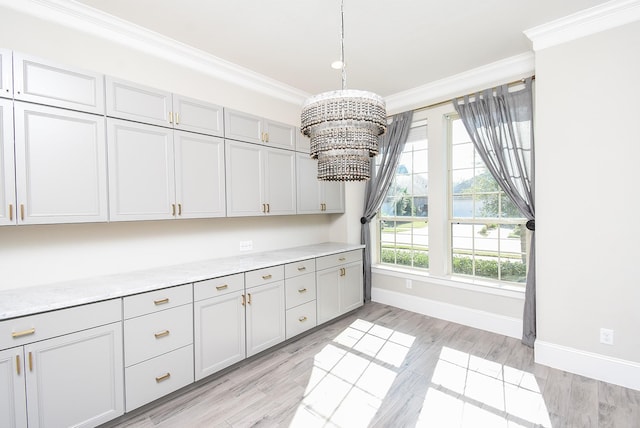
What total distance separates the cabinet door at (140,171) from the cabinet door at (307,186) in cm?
145

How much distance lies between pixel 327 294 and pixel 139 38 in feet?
9.97

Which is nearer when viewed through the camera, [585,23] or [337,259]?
[585,23]

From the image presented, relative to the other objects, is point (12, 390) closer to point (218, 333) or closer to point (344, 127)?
point (218, 333)

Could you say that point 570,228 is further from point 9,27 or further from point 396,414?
point 9,27

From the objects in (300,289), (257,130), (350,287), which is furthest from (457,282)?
(257,130)

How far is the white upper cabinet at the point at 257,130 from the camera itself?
2.77 metres

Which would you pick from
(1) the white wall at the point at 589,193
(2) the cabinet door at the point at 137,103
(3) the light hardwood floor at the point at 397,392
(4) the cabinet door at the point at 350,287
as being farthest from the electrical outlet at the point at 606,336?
(2) the cabinet door at the point at 137,103

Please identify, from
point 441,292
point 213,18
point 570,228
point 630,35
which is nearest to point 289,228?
point 441,292

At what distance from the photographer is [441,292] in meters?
3.58

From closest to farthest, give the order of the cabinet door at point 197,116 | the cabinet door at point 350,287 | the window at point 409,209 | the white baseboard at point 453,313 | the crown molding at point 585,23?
the crown molding at point 585,23
the cabinet door at point 197,116
the white baseboard at point 453,313
the cabinet door at point 350,287
the window at point 409,209

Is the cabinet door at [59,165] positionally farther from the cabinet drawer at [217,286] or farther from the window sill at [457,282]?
the window sill at [457,282]

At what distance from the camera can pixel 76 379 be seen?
169 centimetres

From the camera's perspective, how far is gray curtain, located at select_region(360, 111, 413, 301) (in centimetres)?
380

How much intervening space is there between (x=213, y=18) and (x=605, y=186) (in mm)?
3336
